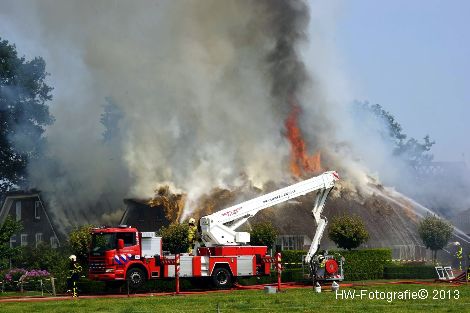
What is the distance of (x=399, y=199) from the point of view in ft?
227

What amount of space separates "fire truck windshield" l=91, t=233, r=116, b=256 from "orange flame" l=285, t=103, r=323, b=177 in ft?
95.2

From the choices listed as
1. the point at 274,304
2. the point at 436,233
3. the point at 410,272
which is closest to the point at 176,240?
the point at 410,272

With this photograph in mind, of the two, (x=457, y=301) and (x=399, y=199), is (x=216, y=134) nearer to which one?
(x=399, y=199)

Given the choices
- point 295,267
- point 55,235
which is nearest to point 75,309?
point 295,267

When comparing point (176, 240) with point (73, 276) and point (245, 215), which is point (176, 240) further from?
point (73, 276)

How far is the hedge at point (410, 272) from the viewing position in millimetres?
42281

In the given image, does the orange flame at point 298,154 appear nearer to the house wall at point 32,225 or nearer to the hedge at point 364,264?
the hedge at point 364,264

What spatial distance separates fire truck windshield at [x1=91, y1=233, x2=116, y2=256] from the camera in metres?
36.2

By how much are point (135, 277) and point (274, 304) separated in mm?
11848

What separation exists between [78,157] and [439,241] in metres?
32.2

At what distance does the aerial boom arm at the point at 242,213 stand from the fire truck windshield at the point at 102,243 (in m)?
4.49

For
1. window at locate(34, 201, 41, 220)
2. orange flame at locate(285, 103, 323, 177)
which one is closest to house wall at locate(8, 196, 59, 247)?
window at locate(34, 201, 41, 220)

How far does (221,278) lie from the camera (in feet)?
121

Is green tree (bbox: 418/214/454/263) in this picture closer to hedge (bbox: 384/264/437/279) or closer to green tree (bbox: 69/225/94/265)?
hedge (bbox: 384/264/437/279)
